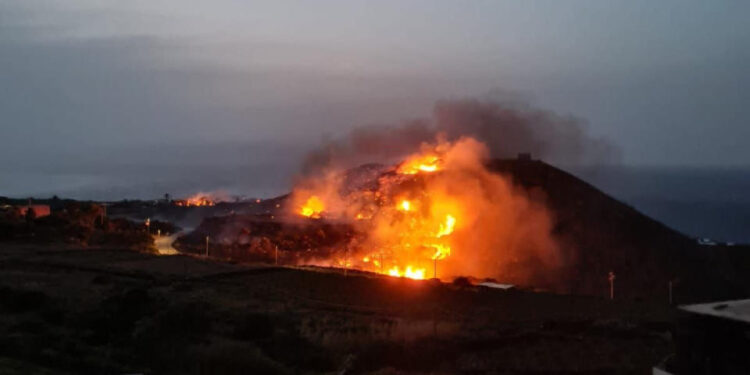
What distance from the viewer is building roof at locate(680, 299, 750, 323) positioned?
703 centimetres

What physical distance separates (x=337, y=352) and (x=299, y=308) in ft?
29.6

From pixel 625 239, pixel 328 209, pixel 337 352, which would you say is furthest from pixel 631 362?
pixel 328 209

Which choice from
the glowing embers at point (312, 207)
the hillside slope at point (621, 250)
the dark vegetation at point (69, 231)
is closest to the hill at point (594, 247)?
the hillside slope at point (621, 250)

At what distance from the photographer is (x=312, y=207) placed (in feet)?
221

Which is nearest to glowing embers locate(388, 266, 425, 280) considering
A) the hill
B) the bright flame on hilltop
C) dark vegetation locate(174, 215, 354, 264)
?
the hill

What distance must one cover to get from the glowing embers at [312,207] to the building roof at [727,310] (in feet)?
189

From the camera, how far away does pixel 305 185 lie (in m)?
74.4

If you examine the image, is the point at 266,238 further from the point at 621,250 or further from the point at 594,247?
the point at 621,250

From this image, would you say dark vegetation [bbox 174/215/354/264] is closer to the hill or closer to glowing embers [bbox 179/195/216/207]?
the hill

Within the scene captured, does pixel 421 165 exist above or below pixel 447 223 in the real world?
above

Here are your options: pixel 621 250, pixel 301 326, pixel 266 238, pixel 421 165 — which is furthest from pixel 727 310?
pixel 421 165

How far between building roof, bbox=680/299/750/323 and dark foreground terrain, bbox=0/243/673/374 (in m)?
8.27

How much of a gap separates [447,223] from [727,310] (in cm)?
4457

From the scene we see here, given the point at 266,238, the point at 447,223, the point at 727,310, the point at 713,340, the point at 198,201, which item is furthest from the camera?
the point at 198,201
